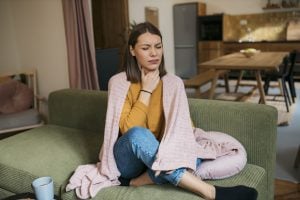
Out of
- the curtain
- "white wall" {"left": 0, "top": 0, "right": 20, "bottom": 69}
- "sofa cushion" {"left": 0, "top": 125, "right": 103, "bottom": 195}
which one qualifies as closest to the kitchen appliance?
the curtain

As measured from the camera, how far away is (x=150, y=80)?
1.66m

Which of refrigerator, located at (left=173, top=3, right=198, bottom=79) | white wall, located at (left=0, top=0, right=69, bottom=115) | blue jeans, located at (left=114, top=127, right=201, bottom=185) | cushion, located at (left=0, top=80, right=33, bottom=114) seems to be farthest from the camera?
refrigerator, located at (left=173, top=3, right=198, bottom=79)

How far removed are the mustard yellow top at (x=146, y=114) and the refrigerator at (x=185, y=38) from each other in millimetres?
5558

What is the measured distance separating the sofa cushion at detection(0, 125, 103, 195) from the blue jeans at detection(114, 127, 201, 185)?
36 cm

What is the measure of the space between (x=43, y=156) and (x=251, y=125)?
1.26 m

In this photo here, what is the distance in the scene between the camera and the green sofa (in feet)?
4.88

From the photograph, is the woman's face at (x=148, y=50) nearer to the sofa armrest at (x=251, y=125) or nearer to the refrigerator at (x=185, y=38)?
the sofa armrest at (x=251, y=125)

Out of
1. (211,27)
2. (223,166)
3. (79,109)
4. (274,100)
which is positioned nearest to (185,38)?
(211,27)

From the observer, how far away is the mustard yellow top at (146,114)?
5.23ft

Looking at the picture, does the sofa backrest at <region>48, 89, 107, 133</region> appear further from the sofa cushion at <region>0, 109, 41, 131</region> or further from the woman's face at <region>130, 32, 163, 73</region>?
the woman's face at <region>130, 32, 163, 73</region>

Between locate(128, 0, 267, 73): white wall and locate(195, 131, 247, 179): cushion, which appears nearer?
locate(195, 131, 247, 179): cushion

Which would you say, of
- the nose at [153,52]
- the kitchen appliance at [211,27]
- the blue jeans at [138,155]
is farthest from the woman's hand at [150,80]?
the kitchen appliance at [211,27]

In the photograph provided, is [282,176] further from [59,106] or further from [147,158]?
[59,106]

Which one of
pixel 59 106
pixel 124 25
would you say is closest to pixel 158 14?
pixel 124 25
